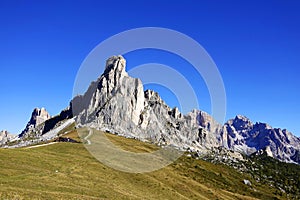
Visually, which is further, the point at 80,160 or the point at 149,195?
the point at 80,160

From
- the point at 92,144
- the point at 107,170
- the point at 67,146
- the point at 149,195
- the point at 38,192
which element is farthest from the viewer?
the point at 92,144

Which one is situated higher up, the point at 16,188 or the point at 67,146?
the point at 67,146

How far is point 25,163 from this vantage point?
207 ft

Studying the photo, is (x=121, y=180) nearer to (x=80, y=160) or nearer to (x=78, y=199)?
(x=80, y=160)

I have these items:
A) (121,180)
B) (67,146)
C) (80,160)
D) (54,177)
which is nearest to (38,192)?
(54,177)

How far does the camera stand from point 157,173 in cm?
8944

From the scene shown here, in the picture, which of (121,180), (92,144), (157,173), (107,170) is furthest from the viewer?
(92,144)

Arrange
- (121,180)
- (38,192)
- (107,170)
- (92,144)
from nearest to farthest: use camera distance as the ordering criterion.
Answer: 1. (38,192)
2. (121,180)
3. (107,170)
4. (92,144)

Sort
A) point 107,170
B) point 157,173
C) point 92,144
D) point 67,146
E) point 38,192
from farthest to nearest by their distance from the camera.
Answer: point 92,144 < point 67,146 < point 157,173 < point 107,170 < point 38,192

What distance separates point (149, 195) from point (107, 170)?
15.6m

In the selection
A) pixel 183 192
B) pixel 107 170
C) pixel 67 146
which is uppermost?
pixel 67 146

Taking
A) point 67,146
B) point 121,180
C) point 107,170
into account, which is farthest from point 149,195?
point 67,146

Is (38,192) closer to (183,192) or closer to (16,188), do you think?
(16,188)

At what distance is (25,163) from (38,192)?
22.1 meters
